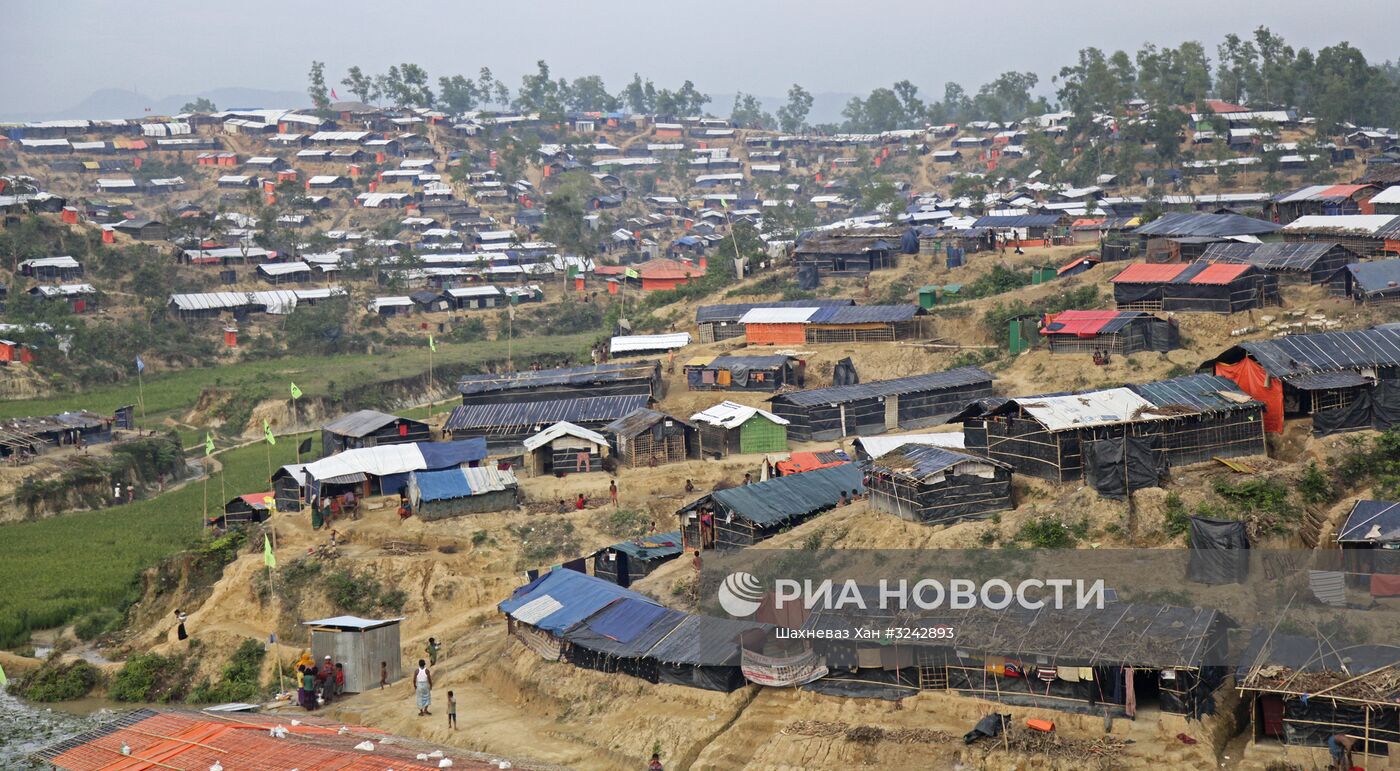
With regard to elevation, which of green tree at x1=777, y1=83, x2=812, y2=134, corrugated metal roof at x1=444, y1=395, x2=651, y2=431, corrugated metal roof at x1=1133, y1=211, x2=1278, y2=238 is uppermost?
green tree at x1=777, y1=83, x2=812, y2=134

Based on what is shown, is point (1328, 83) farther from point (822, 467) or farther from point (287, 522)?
point (287, 522)

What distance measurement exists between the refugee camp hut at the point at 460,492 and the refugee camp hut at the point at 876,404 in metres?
10.6

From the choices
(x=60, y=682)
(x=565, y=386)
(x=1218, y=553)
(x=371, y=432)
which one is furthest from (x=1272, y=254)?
(x=60, y=682)

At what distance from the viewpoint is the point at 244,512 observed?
46.2 m

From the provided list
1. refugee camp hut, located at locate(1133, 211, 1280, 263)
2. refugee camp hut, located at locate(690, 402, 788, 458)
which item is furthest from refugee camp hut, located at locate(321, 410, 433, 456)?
refugee camp hut, located at locate(1133, 211, 1280, 263)

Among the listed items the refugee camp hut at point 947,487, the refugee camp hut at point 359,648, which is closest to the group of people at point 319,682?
the refugee camp hut at point 359,648

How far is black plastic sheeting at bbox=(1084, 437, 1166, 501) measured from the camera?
3206 cm

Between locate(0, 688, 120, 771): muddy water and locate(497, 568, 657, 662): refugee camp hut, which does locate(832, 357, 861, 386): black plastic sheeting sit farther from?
locate(0, 688, 120, 771): muddy water

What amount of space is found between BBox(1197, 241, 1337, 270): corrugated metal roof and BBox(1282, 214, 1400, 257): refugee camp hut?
2.85 meters

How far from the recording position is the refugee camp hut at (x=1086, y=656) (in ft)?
82.0

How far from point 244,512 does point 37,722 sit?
12.6 meters

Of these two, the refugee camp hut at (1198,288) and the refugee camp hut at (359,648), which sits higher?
the refugee camp hut at (1198,288)

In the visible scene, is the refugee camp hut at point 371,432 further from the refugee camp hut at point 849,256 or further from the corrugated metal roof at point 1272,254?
the corrugated metal roof at point 1272,254

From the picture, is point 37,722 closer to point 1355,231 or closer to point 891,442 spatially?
point 891,442
